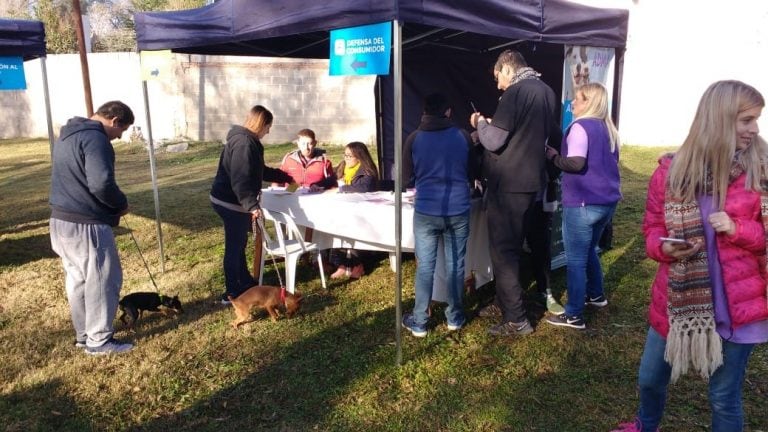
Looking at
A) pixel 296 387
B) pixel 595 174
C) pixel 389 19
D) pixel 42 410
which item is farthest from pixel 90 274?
pixel 595 174

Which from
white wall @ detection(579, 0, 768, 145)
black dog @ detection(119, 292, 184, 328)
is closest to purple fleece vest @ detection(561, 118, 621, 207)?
black dog @ detection(119, 292, 184, 328)

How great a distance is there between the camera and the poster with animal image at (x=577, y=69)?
4.10m

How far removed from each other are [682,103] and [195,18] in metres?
10.9

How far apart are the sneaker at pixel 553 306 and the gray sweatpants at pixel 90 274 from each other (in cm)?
282

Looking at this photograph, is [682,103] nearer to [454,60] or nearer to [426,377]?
[454,60]

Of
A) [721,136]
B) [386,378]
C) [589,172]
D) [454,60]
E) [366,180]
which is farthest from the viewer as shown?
[454,60]

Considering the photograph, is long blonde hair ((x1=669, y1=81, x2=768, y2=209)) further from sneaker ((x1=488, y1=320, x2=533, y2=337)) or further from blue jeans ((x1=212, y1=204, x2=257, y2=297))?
blue jeans ((x1=212, y1=204, x2=257, y2=297))

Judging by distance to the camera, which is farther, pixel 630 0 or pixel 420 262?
pixel 630 0

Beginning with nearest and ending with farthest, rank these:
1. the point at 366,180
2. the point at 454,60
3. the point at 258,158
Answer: the point at 258,158, the point at 366,180, the point at 454,60

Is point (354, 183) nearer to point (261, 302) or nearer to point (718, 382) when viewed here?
point (261, 302)

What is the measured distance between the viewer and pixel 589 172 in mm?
3322

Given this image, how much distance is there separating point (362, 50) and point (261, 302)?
178 cm

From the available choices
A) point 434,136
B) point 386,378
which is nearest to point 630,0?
point 434,136

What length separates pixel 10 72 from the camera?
5.14 metres
